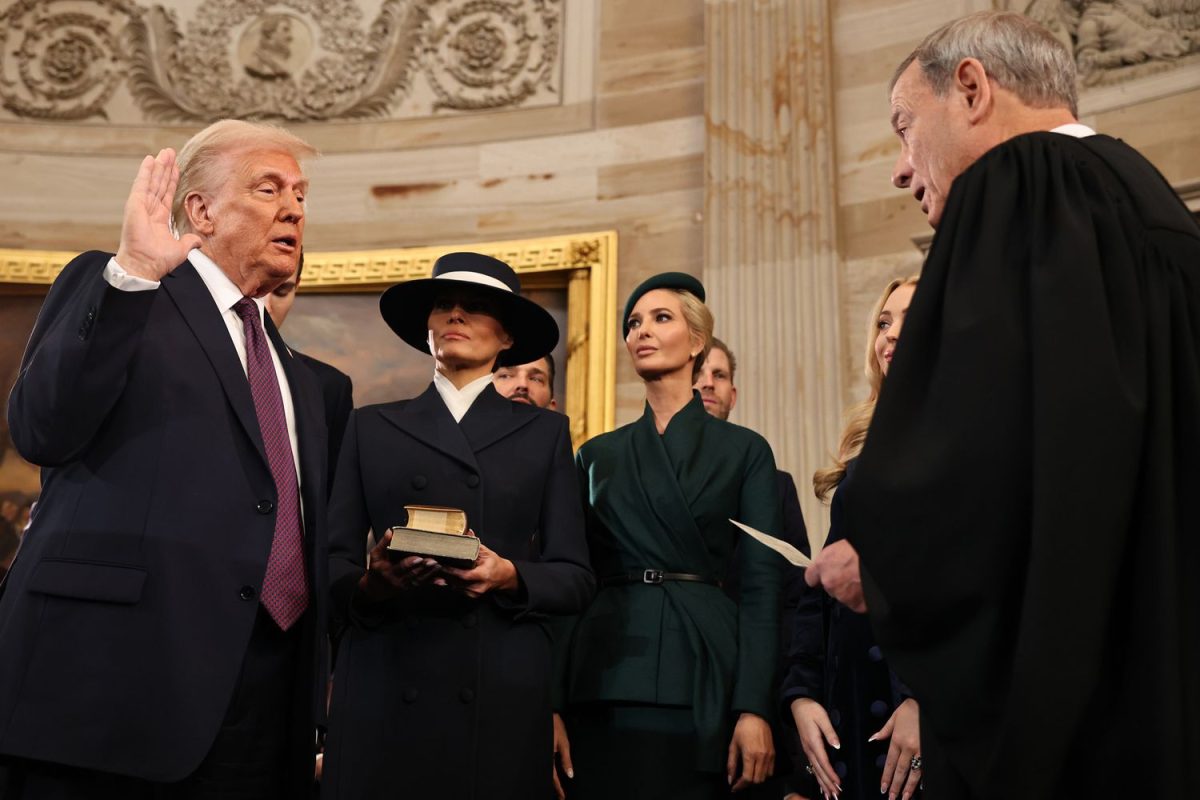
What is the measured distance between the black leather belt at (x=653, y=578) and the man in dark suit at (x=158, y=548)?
1.05 m

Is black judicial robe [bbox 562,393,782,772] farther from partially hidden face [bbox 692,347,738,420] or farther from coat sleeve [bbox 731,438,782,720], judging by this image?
partially hidden face [bbox 692,347,738,420]

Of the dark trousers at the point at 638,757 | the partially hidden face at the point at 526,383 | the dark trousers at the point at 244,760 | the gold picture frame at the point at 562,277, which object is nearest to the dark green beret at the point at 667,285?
the partially hidden face at the point at 526,383

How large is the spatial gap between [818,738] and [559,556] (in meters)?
0.78

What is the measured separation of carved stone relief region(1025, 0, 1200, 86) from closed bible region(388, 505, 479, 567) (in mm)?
4819

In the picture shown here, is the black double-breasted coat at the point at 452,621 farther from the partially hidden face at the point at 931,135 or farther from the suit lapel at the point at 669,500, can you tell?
the partially hidden face at the point at 931,135

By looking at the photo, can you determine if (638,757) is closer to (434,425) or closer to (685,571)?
(685,571)

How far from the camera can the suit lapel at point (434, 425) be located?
3018 millimetres

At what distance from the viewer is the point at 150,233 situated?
221cm

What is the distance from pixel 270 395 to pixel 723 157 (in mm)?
4694

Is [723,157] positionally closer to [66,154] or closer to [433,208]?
[433,208]

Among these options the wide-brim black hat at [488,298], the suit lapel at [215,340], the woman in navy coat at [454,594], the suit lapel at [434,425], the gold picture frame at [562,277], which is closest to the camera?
the suit lapel at [215,340]

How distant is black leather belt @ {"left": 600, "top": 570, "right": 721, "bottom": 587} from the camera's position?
3297 millimetres

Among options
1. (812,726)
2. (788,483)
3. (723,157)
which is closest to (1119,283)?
(812,726)

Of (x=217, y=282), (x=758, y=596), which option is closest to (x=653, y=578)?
(x=758, y=596)
